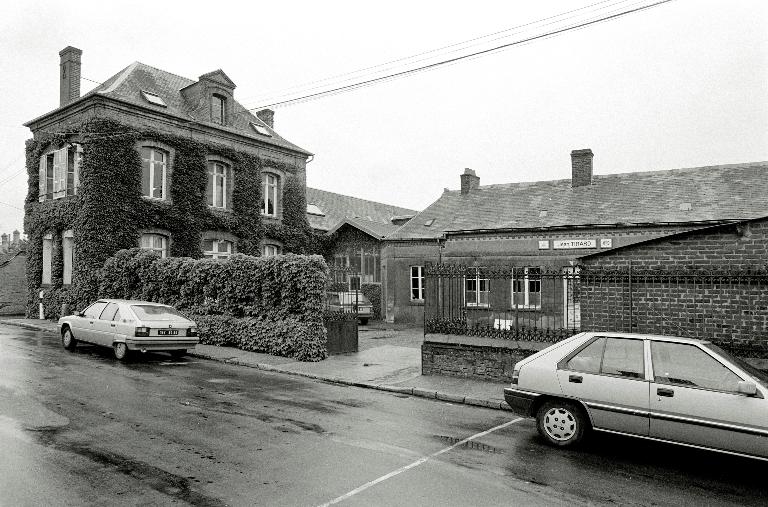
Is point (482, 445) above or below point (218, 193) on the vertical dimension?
below

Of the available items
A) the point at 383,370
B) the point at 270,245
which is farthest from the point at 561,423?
the point at 270,245

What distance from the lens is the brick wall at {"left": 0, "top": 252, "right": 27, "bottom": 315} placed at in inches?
1104

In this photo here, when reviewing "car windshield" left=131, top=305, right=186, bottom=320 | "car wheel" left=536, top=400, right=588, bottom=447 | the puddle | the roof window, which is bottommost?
the puddle

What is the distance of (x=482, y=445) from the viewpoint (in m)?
6.69

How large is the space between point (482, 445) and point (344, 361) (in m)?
7.09

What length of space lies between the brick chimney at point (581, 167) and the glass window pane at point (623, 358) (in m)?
19.0

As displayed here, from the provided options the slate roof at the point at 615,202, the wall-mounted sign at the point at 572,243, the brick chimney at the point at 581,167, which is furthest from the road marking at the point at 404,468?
the brick chimney at the point at 581,167

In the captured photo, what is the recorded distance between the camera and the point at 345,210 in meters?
39.4

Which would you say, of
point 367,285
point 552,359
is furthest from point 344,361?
point 367,285

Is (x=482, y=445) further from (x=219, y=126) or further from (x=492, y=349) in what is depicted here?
(x=219, y=126)

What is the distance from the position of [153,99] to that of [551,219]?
18445 mm

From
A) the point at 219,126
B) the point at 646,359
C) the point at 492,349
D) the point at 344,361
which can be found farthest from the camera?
the point at 219,126

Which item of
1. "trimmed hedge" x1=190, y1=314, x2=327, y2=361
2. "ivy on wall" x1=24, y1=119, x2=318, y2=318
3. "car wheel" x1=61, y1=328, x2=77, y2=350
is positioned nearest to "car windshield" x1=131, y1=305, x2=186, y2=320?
"trimmed hedge" x1=190, y1=314, x2=327, y2=361

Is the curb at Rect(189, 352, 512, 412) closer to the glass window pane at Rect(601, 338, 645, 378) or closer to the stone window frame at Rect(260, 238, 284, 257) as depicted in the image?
the glass window pane at Rect(601, 338, 645, 378)
